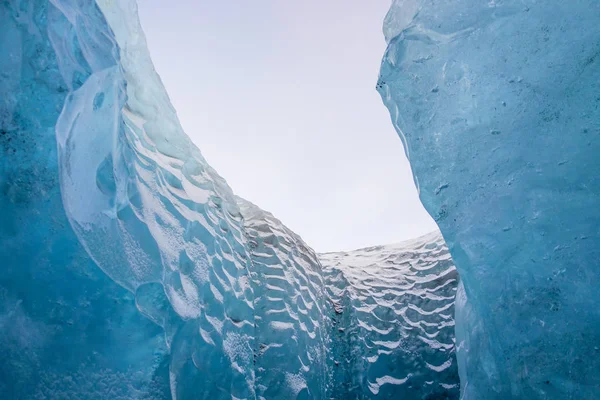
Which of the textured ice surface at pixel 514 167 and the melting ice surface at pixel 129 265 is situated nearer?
the melting ice surface at pixel 129 265

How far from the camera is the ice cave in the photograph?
1608 mm

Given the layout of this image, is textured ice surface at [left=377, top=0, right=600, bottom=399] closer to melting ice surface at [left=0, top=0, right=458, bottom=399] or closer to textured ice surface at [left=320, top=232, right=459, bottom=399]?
textured ice surface at [left=320, top=232, right=459, bottom=399]

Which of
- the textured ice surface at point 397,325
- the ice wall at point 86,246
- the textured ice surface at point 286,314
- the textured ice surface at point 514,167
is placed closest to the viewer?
the ice wall at point 86,246

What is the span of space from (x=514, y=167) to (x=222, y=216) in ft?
6.64

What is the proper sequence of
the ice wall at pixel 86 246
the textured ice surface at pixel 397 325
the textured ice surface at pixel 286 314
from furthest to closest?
1. the textured ice surface at pixel 397 325
2. the textured ice surface at pixel 286 314
3. the ice wall at pixel 86 246

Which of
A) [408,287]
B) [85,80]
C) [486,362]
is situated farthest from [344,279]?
[85,80]

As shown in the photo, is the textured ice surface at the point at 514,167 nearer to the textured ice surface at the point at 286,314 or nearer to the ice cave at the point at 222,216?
the ice cave at the point at 222,216

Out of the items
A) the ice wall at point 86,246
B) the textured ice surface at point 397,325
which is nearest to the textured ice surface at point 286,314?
the textured ice surface at point 397,325

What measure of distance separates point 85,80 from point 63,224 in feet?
2.07

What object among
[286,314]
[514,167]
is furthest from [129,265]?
[514,167]

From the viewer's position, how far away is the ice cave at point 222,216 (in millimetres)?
1608

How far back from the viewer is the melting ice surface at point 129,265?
1580 millimetres

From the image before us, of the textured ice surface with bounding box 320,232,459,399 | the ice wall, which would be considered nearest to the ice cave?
the ice wall

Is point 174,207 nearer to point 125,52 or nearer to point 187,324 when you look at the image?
point 187,324
